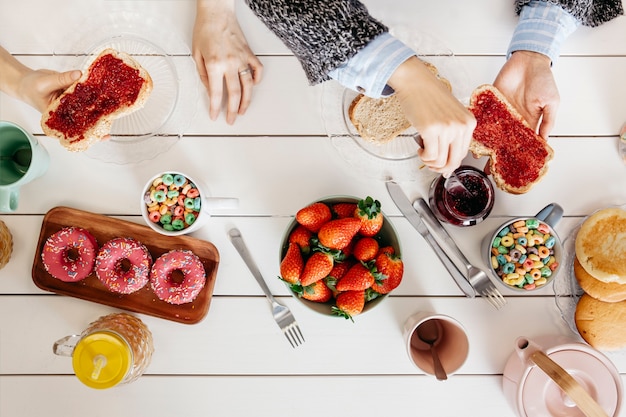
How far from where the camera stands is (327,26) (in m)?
0.92

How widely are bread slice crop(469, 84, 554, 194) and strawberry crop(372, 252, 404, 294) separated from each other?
1.06 ft

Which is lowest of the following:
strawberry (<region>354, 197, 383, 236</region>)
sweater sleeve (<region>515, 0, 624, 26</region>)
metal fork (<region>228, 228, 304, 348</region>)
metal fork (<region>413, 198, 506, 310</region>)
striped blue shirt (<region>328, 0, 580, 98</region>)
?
metal fork (<region>228, 228, 304, 348</region>)

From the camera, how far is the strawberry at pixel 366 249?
1.11 m

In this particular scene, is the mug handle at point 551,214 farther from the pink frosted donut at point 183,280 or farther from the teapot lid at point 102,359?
the teapot lid at point 102,359

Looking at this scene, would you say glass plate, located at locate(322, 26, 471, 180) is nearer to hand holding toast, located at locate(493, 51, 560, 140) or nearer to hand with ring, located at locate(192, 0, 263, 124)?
hand holding toast, located at locate(493, 51, 560, 140)

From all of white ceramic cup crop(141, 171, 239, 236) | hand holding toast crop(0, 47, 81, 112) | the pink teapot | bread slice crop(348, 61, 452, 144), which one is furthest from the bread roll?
hand holding toast crop(0, 47, 81, 112)

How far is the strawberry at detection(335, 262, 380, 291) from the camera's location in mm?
1085

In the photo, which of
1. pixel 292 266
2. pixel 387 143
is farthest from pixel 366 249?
pixel 387 143

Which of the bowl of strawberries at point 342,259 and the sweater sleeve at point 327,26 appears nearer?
the sweater sleeve at point 327,26

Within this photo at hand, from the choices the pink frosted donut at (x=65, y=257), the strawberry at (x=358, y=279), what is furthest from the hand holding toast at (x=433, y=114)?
the pink frosted donut at (x=65, y=257)

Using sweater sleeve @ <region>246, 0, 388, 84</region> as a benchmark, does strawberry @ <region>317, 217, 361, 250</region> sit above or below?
below

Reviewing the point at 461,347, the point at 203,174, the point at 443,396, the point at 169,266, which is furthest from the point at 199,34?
the point at 443,396

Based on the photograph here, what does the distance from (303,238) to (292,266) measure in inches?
2.9

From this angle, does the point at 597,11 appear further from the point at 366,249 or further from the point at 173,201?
the point at 173,201
